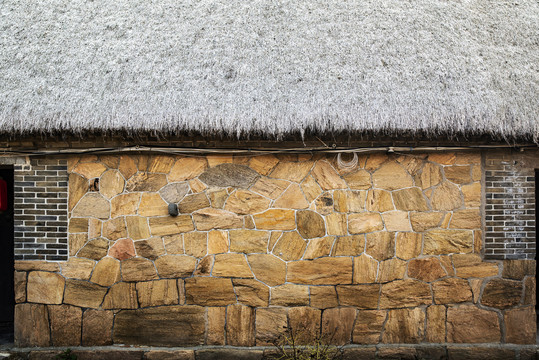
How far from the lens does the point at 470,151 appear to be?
423cm

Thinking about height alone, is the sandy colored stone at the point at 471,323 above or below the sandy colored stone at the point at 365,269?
below

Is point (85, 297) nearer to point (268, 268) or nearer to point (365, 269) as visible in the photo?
point (268, 268)

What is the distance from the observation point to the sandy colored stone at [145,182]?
4242 millimetres

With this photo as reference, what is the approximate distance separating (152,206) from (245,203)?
1.03 m

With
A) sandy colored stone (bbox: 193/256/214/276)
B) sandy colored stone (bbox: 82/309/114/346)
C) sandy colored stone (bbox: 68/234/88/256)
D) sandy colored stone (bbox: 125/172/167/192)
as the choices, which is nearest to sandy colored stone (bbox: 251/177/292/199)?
sandy colored stone (bbox: 193/256/214/276)

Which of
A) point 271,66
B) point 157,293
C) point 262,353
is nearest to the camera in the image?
point 262,353

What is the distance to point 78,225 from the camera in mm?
4254

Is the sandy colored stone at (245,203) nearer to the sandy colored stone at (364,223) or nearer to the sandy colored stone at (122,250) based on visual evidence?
the sandy colored stone at (364,223)

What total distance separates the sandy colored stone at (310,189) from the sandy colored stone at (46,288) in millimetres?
2851

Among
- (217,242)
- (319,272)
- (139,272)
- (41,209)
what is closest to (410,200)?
(319,272)

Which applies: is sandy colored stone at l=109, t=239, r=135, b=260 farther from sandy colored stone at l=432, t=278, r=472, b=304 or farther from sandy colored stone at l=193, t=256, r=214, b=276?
sandy colored stone at l=432, t=278, r=472, b=304

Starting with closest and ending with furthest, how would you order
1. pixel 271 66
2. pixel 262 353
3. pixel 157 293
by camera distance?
pixel 262 353
pixel 157 293
pixel 271 66

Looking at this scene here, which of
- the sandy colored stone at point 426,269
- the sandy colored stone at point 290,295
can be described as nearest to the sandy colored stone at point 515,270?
the sandy colored stone at point 426,269

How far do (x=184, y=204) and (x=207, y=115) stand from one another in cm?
101
